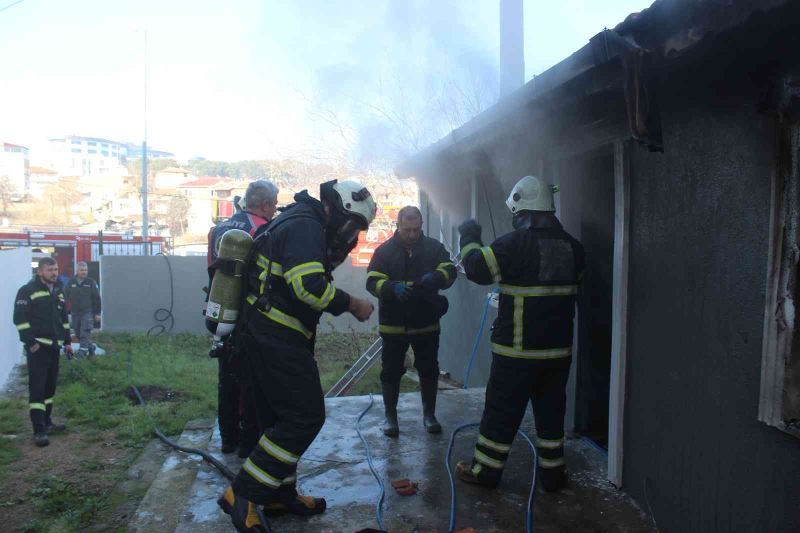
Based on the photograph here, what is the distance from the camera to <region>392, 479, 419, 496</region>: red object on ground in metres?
3.77

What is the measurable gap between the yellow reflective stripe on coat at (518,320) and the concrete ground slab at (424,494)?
A: 940 millimetres

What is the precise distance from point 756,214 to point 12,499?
5.60m

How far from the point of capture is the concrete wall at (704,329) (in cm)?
248

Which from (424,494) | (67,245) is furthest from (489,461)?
(67,245)

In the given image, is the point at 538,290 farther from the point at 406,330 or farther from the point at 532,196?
the point at 406,330

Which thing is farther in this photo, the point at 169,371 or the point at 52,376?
the point at 169,371

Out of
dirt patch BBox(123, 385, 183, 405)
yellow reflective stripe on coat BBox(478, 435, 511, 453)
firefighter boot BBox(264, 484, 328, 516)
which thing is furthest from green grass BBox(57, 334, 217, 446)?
yellow reflective stripe on coat BBox(478, 435, 511, 453)

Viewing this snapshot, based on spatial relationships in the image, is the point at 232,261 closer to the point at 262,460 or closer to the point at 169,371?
the point at 262,460

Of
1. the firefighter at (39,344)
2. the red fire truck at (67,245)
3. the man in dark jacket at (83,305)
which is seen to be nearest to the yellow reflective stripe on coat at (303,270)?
the firefighter at (39,344)

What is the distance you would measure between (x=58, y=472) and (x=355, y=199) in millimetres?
4234

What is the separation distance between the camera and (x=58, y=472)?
18.7ft

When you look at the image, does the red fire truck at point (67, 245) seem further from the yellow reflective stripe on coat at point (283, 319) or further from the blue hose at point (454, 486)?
the yellow reflective stripe on coat at point (283, 319)

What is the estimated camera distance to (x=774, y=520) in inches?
95.2

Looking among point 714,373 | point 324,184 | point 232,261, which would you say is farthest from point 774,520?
point 232,261
